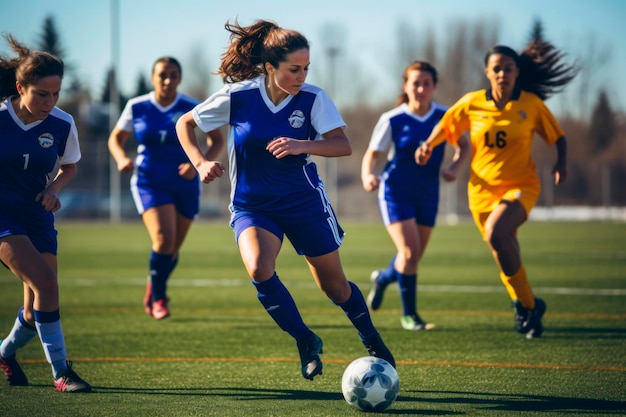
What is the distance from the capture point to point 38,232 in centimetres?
573

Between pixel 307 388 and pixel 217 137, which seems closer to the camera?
pixel 307 388

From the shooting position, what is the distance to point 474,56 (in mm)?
62031

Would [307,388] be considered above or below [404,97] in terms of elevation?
below

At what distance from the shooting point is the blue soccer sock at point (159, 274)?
30.2 feet

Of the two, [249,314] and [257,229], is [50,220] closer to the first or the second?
[257,229]

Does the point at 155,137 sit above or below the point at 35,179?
below

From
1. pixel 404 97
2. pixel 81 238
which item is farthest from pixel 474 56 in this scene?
pixel 404 97

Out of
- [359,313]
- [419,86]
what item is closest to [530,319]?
[419,86]

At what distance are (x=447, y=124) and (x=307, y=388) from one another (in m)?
3.27

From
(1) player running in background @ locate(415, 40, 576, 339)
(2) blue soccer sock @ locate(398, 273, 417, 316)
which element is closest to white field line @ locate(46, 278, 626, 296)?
(2) blue soccer sock @ locate(398, 273, 417, 316)

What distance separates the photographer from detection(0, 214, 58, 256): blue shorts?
5.55 metres

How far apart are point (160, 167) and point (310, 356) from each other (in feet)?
14.6

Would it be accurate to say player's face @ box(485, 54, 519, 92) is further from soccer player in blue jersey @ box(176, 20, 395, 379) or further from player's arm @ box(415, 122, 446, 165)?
soccer player in blue jersey @ box(176, 20, 395, 379)

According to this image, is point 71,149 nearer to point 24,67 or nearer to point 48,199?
point 48,199
